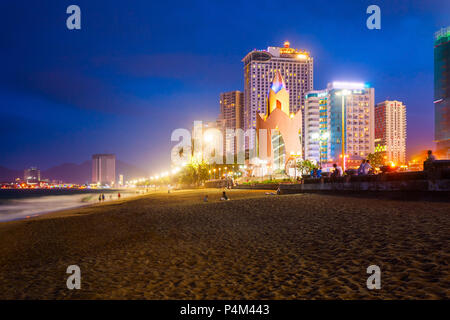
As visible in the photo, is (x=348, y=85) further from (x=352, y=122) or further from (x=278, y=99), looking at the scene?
(x=278, y=99)

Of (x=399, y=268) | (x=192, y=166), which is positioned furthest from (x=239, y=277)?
(x=192, y=166)

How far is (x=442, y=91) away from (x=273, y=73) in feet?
350

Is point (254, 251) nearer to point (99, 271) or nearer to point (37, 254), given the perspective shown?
point (99, 271)

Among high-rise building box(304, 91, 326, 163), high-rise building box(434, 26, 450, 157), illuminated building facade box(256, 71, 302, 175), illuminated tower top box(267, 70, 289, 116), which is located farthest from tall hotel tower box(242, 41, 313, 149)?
high-rise building box(434, 26, 450, 157)

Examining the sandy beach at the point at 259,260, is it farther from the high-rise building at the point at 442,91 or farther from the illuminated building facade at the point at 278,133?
the illuminated building facade at the point at 278,133

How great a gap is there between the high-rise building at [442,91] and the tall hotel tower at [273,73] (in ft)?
315

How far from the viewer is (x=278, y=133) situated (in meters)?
113

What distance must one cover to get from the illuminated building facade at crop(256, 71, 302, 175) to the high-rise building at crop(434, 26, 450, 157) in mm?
41114

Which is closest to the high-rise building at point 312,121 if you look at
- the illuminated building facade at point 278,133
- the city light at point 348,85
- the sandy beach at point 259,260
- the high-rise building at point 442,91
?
the city light at point 348,85

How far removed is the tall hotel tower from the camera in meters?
187

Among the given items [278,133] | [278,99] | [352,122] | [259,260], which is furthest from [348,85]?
[259,260]

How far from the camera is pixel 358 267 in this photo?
544cm

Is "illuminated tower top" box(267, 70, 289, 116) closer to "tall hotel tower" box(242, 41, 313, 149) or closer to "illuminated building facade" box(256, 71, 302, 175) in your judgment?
"illuminated building facade" box(256, 71, 302, 175)
